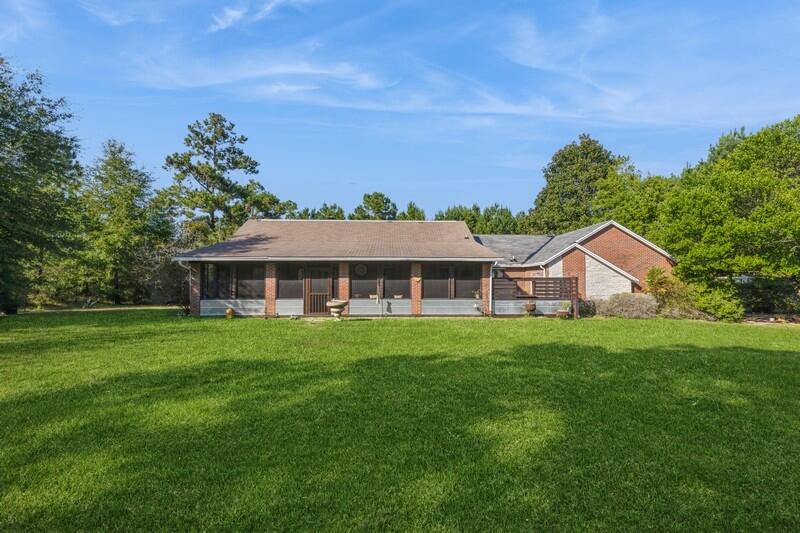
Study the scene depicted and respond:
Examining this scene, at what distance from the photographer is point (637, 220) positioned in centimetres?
3331

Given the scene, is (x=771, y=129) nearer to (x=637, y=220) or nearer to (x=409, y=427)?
(x=637, y=220)

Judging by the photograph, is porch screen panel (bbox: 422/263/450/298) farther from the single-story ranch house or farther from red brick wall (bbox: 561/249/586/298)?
red brick wall (bbox: 561/249/586/298)

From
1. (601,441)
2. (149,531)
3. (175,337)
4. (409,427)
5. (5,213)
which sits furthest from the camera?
(5,213)

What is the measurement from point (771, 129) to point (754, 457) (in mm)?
30463

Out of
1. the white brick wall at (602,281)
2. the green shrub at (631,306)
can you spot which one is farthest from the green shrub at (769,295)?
the green shrub at (631,306)

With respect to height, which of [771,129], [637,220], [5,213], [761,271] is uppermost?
[771,129]

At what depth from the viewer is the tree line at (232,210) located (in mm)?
17547

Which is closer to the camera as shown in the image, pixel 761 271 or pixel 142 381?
pixel 142 381

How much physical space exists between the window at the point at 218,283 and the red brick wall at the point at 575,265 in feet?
53.3

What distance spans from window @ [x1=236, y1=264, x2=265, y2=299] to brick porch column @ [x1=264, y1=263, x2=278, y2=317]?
0.29m

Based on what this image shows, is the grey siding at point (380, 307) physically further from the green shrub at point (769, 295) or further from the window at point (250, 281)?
the green shrub at point (769, 295)

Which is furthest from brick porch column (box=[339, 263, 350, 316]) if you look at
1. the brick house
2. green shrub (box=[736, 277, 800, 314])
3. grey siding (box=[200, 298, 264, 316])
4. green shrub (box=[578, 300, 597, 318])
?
green shrub (box=[736, 277, 800, 314])

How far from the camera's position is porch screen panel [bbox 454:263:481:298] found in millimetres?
21109

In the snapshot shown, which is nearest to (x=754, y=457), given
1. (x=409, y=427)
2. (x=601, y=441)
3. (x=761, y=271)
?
(x=601, y=441)
